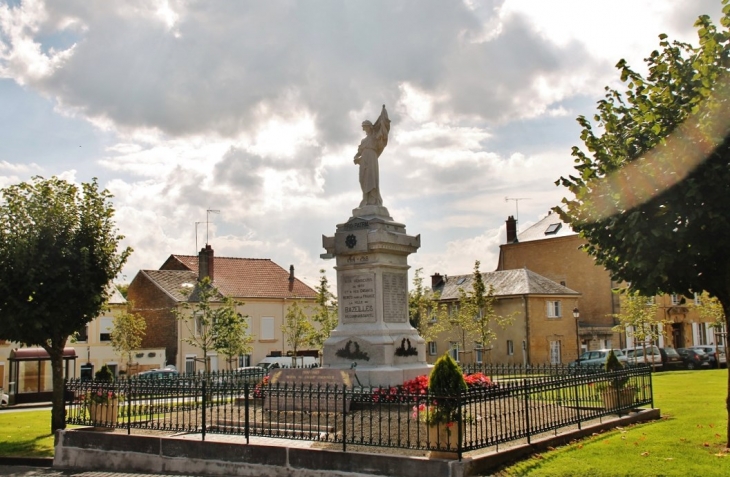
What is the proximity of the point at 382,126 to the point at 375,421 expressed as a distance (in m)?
7.99

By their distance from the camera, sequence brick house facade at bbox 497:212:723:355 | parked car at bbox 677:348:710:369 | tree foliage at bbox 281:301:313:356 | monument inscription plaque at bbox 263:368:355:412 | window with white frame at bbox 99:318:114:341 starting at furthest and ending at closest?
brick house facade at bbox 497:212:723:355, tree foliage at bbox 281:301:313:356, window with white frame at bbox 99:318:114:341, parked car at bbox 677:348:710:369, monument inscription plaque at bbox 263:368:355:412

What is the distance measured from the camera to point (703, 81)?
35.1ft

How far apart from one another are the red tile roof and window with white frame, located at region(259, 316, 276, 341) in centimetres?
168

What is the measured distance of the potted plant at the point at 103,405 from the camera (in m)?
14.9

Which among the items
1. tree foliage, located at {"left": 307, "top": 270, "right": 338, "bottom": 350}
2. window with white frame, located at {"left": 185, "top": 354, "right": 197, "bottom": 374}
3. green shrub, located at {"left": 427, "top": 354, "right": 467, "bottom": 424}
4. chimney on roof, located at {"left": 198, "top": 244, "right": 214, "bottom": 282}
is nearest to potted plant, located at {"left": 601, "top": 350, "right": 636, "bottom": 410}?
green shrub, located at {"left": 427, "top": 354, "right": 467, "bottom": 424}

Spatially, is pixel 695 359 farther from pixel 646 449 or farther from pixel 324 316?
pixel 646 449

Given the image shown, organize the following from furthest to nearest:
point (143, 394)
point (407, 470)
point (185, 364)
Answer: point (185, 364) < point (143, 394) < point (407, 470)

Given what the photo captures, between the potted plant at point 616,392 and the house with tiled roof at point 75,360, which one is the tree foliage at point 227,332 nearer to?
the house with tiled roof at point 75,360

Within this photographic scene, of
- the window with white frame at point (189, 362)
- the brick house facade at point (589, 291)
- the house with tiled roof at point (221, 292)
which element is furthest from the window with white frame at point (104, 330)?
the brick house facade at point (589, 291)

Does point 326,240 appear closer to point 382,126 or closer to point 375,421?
point 382,126

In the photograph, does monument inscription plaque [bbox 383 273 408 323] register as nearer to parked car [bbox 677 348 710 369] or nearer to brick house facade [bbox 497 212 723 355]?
parked car [bbox 677 348 710 369]

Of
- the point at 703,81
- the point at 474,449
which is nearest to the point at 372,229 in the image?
the point at 474,449

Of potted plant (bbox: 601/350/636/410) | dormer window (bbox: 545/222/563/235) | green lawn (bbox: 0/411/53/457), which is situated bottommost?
green lawn (bbox: 0/411/53/457)

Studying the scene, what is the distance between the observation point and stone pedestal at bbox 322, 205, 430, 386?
16.9 metres
